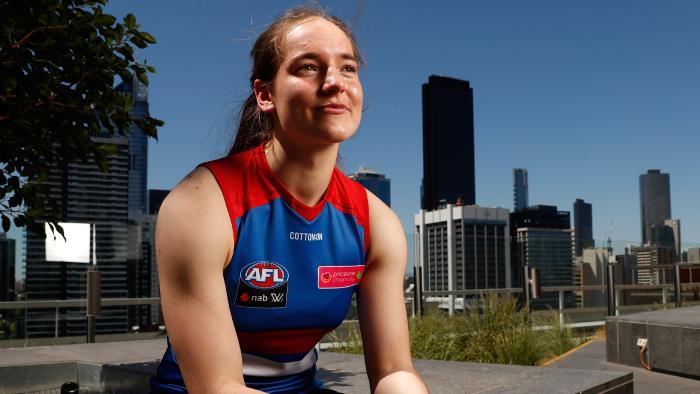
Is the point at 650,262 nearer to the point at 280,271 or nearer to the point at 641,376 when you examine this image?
the point at 641,376

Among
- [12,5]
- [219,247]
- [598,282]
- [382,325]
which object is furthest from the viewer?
[598,282]

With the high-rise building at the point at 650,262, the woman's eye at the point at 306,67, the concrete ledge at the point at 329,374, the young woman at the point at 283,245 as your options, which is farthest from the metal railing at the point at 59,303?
the high-rise building at the point at 650,262

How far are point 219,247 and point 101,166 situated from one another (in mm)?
2396

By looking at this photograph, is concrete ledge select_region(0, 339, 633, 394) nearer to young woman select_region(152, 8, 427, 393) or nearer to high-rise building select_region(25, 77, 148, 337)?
high-rise building select_region(25, 77, 148, 337)

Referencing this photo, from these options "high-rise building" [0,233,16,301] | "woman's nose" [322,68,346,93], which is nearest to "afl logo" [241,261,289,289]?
"woman's nose" [322,68,346,93]

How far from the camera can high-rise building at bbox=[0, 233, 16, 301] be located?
1402 cm

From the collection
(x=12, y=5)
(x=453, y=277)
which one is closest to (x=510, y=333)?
(x=12, y=5)

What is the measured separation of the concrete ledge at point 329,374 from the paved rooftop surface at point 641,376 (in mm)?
1753

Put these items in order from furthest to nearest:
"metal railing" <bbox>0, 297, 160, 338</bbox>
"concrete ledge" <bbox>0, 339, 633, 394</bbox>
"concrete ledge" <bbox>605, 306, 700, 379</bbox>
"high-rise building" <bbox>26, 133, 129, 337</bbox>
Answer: "metal railing" <bbox>0, 297, 160, 338</bbox> < "concrete ledge" <bbox>605, 306, 700, 379</bbox> < "high-rise building" <bbox>26, 133, 129, 337</bbox> < "concrete ledge" <bbox>0, 339, 633, 394</bbox>

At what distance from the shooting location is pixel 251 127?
6.68 ft

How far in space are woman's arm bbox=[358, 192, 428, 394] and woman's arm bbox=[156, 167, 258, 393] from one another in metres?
0.47

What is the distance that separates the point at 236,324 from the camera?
5.68ft

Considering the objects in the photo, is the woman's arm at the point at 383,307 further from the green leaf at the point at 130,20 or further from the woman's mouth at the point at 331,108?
the green leaf at the point at 130,20

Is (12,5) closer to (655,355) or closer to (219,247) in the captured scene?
(219,247)
